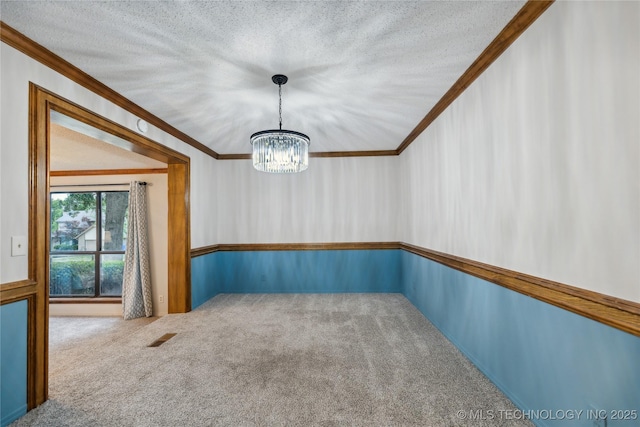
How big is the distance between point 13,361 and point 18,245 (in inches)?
29.4

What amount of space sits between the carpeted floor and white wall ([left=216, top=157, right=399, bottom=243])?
179 cm

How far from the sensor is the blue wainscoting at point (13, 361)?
1938 millimetres

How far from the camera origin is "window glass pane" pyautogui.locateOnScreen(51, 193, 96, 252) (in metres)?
5.72

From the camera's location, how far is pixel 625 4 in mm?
1289

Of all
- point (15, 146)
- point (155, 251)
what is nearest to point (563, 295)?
point (15, 146)

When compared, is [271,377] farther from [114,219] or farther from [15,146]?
[114,219]

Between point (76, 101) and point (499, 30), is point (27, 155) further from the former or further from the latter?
point (499, 30)

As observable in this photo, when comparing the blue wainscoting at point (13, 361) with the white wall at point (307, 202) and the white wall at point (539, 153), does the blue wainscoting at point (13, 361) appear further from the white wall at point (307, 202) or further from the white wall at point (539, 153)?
the white wall at point (307, 202)

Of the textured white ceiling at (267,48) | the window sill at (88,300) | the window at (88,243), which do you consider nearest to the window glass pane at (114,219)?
the window at (88,243)

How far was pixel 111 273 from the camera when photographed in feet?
18.5

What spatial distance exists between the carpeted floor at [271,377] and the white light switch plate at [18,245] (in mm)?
1087

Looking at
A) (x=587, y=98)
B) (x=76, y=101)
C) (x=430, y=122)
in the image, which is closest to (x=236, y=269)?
(x=76, y=101)

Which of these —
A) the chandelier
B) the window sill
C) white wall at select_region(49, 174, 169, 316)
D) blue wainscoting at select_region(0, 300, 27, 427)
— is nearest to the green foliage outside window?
the window sill

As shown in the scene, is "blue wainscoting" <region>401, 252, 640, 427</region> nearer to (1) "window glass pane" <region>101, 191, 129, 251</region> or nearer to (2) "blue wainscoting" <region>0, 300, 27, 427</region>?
(2) "blue wainscoting" <region>0, 300, 27, 427</region>
